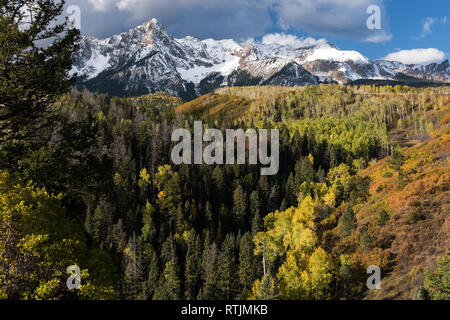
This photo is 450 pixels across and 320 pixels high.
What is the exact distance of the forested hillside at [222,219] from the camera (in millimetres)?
14664

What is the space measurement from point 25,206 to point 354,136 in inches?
5800

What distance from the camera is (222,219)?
298 ft

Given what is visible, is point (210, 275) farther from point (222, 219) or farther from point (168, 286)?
point (222, 219)
